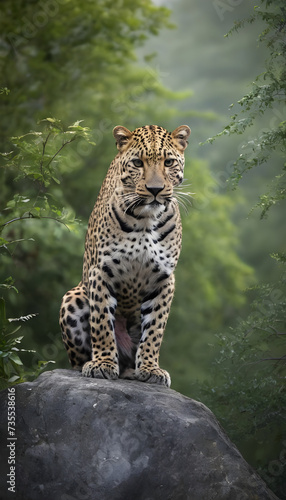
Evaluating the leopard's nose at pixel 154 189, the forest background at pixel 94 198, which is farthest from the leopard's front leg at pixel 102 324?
the forest background at pixel 94 198

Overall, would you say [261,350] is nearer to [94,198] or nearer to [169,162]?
[169,162]

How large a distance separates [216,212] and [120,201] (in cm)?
1148

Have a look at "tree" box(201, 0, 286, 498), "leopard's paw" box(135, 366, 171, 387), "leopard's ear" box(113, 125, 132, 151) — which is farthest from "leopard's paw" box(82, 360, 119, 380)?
"tree" box(201, 0, 286, 498)

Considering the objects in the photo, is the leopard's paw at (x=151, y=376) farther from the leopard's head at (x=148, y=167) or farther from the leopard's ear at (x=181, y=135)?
the leopard's ear at (x=181, y=135)

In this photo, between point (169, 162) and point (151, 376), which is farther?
point (151, 376)

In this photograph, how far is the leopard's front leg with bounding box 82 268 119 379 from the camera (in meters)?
Result: 6.61

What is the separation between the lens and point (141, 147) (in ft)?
21.3

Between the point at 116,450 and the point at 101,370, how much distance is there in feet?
3.03

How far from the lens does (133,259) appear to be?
6566 millimetres

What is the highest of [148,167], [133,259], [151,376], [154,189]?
[148,167]

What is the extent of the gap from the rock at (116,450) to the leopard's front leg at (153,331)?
20.0 inches

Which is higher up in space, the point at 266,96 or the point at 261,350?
the point at 266,96

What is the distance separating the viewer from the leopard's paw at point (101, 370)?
21.3ft

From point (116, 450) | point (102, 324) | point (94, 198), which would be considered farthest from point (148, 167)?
point (94, 198)
